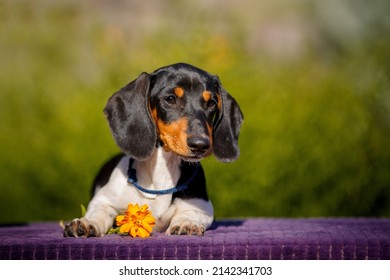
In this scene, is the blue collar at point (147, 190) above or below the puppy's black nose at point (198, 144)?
below

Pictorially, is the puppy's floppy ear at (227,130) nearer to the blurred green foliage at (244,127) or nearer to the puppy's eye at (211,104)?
the puppy's eye at (211,104)

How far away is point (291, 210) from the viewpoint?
6.97m

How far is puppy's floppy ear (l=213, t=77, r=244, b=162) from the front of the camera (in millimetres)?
4234

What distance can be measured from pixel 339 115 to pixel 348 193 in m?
0.82

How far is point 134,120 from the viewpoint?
13.4 ft

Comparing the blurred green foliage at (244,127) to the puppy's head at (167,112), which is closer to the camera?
the puppy's head at (167,112)

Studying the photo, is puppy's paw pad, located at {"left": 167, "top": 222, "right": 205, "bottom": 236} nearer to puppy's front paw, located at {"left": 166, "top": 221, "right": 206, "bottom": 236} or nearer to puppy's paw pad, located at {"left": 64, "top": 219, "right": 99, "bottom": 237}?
puppy's front paw, located at {"left": 166, "top": 221, "right": 206, "bottom": 236}

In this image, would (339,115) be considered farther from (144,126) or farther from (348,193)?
(144,126)

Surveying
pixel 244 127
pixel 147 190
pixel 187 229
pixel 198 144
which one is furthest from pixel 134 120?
pixel 244 127

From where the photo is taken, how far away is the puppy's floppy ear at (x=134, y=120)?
4.01 meters

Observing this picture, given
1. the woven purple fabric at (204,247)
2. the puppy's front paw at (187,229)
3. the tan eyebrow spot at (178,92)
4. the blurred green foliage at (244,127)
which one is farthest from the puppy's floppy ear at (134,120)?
the blurred green foliage at (244,127)

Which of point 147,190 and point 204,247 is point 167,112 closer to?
point 147,190

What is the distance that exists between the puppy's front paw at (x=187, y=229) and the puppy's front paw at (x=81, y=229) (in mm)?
448
